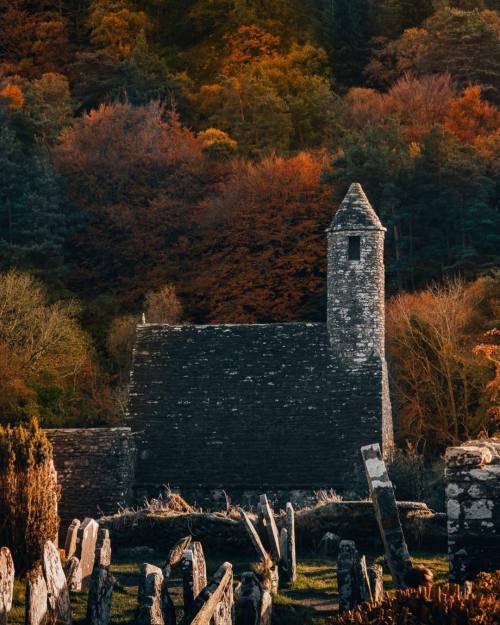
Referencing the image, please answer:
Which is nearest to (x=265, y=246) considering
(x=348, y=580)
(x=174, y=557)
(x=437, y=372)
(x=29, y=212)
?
(x=29, y=212)

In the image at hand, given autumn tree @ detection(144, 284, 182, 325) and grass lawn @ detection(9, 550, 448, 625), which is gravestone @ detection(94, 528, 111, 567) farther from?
autumn tree @ detection(144, 284, 182, 325)

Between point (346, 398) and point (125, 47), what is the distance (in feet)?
161

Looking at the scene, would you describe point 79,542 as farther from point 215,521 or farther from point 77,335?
point 77,335

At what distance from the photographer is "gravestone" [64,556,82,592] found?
22.8 m

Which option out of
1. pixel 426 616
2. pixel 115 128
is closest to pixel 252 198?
pixel 115 128

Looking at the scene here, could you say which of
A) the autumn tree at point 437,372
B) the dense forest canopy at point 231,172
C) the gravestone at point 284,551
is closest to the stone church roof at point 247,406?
the dense forest canopy at point 231,172

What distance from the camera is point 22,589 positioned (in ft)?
76.7

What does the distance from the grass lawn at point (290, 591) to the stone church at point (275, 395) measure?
11.9 m

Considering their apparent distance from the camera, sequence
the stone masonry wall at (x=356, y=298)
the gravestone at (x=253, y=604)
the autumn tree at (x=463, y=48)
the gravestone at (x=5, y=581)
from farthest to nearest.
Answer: the autumn tree at (x=463, y=48) → the stone masonry wall at (x=356, y=298) → the gravestone at (x=5, y=581) → the gravestone at (x=253, y=604)

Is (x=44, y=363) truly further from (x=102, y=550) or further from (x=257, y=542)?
(x=102, y=550)

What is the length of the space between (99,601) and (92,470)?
763 inches

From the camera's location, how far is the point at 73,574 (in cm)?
2298

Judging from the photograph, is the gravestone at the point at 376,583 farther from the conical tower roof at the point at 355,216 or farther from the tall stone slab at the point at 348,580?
the conical tower roof at the point at 355,216

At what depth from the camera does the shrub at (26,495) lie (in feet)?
85.1
